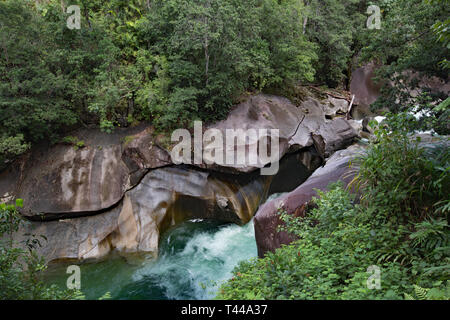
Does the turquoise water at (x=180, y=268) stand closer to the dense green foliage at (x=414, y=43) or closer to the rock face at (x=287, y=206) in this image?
the rock face at (x=287, y=206)

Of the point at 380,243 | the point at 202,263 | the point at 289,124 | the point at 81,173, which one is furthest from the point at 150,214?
the point at 380,243

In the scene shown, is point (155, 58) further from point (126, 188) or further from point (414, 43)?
point (414, 43)

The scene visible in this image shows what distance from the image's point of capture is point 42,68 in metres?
8.21

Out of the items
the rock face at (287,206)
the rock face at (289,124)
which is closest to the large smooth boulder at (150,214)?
the rock face at (289,124)

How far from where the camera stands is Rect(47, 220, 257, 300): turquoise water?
22.2 feet

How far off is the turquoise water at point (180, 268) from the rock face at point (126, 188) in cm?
36

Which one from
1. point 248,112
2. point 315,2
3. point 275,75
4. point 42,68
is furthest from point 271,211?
point 315,2

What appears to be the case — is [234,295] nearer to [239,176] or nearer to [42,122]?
[239,176]

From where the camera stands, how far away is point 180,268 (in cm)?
751

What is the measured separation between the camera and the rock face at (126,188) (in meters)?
7.98

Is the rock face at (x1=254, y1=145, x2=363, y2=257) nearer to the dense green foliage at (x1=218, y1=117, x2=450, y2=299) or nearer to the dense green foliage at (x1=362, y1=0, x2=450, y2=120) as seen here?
the dense green foliage at (x1=218, y1=117, x2=450, y2=299)

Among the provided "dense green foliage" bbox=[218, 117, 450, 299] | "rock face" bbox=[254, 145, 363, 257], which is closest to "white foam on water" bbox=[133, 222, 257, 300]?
"rock face" bbox=[254, 145, 363, 257]

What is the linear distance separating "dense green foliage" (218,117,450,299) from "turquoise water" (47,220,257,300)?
323cm

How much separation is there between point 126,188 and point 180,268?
300 centimetres
